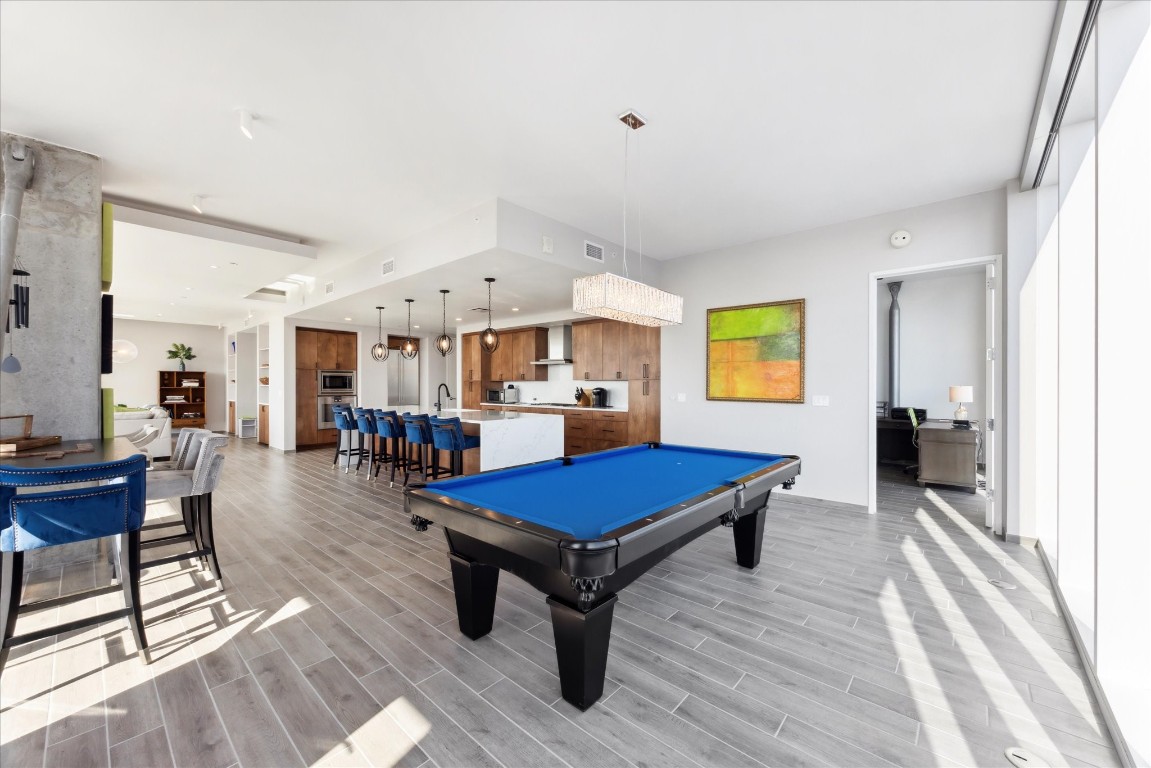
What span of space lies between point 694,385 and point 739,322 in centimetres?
99

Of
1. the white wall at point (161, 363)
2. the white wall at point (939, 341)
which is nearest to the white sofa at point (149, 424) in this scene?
the white wall at point (161, 363)

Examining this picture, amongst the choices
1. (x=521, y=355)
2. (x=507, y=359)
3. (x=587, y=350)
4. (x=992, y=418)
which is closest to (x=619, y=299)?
(x=992, y=418)

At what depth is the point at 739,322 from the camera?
18.3 ft

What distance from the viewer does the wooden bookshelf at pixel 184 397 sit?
451 inches

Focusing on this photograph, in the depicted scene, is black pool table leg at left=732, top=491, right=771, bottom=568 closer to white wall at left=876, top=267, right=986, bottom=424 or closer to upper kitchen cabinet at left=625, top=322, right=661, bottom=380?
upper kitchen cabinet at left=625, top=322, right=661, bottom=380

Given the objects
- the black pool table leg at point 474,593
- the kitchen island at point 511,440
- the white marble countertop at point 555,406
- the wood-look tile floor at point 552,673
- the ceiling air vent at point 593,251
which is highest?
the ceiling air vent at point 593,251

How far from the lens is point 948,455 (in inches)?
226

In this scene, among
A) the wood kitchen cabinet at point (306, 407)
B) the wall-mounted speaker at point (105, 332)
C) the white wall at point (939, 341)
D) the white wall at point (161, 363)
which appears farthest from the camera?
the white wall at point (161, 363)

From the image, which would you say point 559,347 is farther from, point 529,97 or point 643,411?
point 529,97

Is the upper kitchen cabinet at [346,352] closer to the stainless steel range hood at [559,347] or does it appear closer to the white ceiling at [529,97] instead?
the stainless steel range hood at [559,347]

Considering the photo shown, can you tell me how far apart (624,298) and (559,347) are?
209 inches

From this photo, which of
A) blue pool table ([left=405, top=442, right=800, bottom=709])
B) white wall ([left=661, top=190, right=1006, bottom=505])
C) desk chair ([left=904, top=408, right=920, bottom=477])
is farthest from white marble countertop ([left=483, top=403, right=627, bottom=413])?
blue pool table ([left=405, top=442, right=800, bottom=709])

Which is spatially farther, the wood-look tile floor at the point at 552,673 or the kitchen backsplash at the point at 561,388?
the kitchen backsplash at the point at 561,388

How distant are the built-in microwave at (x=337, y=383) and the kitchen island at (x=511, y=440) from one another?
480 centimetres
